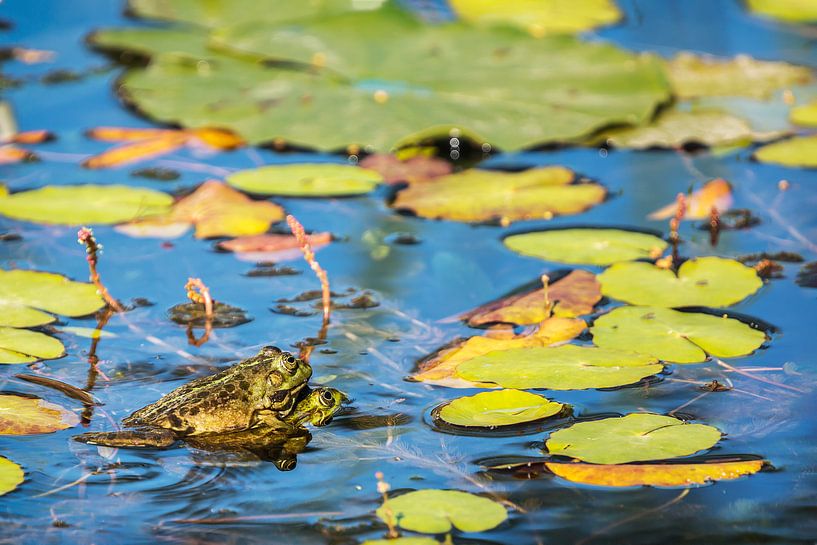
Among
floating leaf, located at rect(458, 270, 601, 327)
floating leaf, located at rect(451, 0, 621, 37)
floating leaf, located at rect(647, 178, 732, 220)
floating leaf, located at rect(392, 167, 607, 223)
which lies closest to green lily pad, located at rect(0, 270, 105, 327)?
floating leaf, located at rect(458, 270, 601, 327)

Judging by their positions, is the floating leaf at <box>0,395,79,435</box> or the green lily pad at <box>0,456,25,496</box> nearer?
the green lily pad at <box>0,456,25,496</box>

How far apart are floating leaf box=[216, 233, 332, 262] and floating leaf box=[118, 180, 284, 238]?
11cm

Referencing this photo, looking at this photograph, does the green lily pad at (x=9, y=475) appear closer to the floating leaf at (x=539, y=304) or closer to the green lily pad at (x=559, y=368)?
the green lily pad at (x=559, y=368)

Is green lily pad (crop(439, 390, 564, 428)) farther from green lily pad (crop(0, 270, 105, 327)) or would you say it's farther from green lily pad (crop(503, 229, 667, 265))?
green lily pad (crop(0, 270, 105, 327))

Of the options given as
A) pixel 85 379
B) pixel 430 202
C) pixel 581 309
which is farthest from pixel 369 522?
pixel 430 202

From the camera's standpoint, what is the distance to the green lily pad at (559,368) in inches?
155

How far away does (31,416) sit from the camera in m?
3.74

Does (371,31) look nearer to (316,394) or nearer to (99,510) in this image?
(316,394)

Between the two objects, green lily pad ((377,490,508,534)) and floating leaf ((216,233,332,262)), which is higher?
green lily pad ((377,490,508,534))

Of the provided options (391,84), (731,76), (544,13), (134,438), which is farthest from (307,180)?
(544,13)

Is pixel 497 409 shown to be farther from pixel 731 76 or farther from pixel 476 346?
pixel 731 76

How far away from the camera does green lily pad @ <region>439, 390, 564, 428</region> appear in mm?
3750

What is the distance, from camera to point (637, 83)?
721 cm

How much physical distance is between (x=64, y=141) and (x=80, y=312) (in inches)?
104
